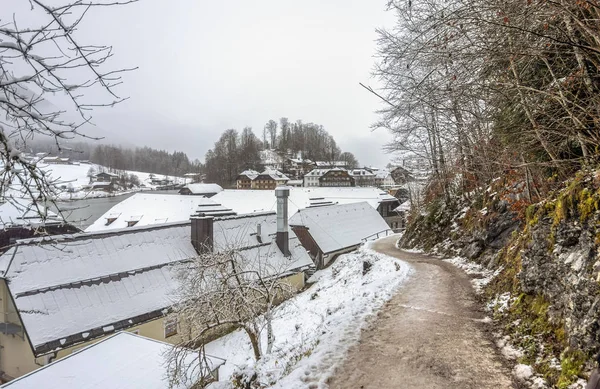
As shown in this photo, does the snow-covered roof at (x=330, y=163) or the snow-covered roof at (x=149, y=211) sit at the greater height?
the snow-covered roof at (x=330, y=163)

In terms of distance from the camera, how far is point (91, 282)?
12445 millimetres

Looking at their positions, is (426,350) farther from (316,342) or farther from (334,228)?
(334,228)

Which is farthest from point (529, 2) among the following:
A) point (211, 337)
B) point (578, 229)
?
point (211, 337)

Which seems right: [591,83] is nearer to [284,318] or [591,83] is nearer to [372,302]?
[372,302]

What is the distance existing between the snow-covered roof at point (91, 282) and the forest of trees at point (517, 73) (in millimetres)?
8288

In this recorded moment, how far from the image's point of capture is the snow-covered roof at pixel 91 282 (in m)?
10.7

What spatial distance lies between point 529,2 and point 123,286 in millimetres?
14548

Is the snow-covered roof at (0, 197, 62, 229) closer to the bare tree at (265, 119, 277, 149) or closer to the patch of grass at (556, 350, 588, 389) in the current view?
the patch of grass at (556, 350, 588, 389)

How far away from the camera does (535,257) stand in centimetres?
545

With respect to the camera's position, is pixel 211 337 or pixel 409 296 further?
pixel 211 337

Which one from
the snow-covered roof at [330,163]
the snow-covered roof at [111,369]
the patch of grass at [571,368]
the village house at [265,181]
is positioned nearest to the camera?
the patch of grass at [571,368]

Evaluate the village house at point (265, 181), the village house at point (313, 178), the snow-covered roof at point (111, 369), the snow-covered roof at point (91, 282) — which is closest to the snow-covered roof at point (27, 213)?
the snow-covered roof at point (111, 369)

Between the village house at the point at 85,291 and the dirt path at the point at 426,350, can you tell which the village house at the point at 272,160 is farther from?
the dirt path at the point at 426,350

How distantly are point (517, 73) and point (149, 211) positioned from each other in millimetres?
36792
